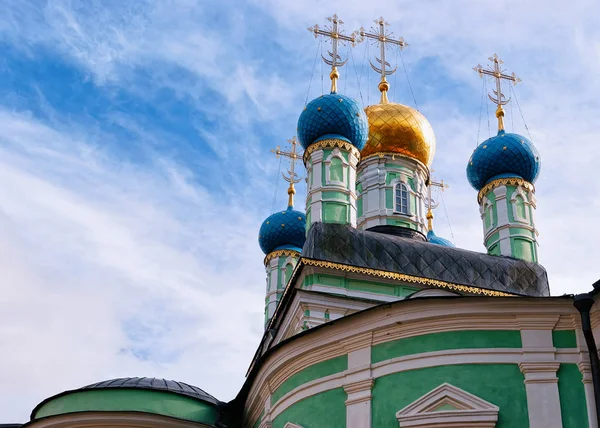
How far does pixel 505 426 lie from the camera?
680 centimetres

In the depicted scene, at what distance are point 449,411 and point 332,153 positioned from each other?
309 inches

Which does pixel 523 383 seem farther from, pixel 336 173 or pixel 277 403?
pixel 336 173

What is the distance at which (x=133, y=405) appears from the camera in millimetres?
10164

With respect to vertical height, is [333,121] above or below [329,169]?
above

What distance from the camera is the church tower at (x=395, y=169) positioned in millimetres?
Answer: 15648

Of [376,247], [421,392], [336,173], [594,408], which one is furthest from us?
[336,173]

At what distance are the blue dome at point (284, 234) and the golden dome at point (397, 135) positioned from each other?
348cm

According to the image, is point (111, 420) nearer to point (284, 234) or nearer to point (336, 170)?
point (336, 170)

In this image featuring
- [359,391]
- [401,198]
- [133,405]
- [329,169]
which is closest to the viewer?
[359,391]

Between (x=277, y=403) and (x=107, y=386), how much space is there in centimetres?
297

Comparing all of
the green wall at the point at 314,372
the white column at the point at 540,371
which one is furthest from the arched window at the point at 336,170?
the white column at the point at 540,371

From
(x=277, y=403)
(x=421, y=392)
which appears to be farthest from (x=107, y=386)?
(x=421, y=392)

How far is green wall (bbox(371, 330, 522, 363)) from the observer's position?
709cm

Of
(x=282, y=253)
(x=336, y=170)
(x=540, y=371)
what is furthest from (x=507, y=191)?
(x=540, y=371)
